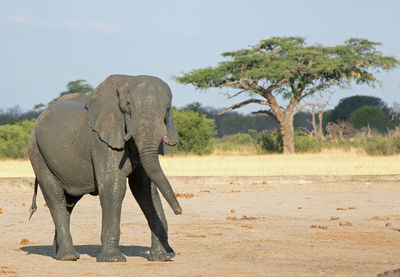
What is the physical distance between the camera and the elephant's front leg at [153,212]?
25.1 ft

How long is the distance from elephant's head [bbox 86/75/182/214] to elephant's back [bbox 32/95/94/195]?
0.84ft

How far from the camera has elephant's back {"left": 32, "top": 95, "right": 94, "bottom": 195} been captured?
7504 mm

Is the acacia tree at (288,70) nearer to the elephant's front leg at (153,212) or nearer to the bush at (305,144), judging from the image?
the bush at (305,144)

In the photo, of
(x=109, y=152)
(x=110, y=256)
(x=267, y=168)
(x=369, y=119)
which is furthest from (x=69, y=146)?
(x=369, y=119)

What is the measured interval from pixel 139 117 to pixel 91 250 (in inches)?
99.7

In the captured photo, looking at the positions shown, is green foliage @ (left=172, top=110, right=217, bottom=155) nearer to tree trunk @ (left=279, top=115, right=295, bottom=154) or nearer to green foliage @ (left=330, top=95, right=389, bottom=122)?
tree trunk @ (left=279, top=115, right=295, bottom=154)

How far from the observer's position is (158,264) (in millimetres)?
7402

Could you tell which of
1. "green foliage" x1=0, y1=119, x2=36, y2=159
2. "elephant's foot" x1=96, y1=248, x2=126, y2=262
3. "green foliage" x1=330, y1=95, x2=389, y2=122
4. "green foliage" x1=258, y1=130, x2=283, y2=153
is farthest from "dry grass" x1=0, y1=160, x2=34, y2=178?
"green foliage" x1=330, y1=95, x2=389, y2=122

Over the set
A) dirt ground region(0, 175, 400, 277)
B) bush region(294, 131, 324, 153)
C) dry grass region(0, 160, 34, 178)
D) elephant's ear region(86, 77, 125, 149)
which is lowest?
dirt ground region(0, 175, 400, 277)

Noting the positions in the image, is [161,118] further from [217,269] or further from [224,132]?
[224,132]

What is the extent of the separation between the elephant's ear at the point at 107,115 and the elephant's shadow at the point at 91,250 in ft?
5.27

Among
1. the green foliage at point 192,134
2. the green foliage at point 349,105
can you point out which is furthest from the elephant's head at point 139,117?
the green foliage at point 349,105

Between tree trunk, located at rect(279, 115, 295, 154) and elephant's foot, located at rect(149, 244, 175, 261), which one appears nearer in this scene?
elephant's foot, located at rect(149, 244, 175, 261)

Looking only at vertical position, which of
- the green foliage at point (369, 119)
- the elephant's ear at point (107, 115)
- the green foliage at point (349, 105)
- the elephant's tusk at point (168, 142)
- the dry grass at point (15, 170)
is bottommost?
the dry grass at point (15, 170)
